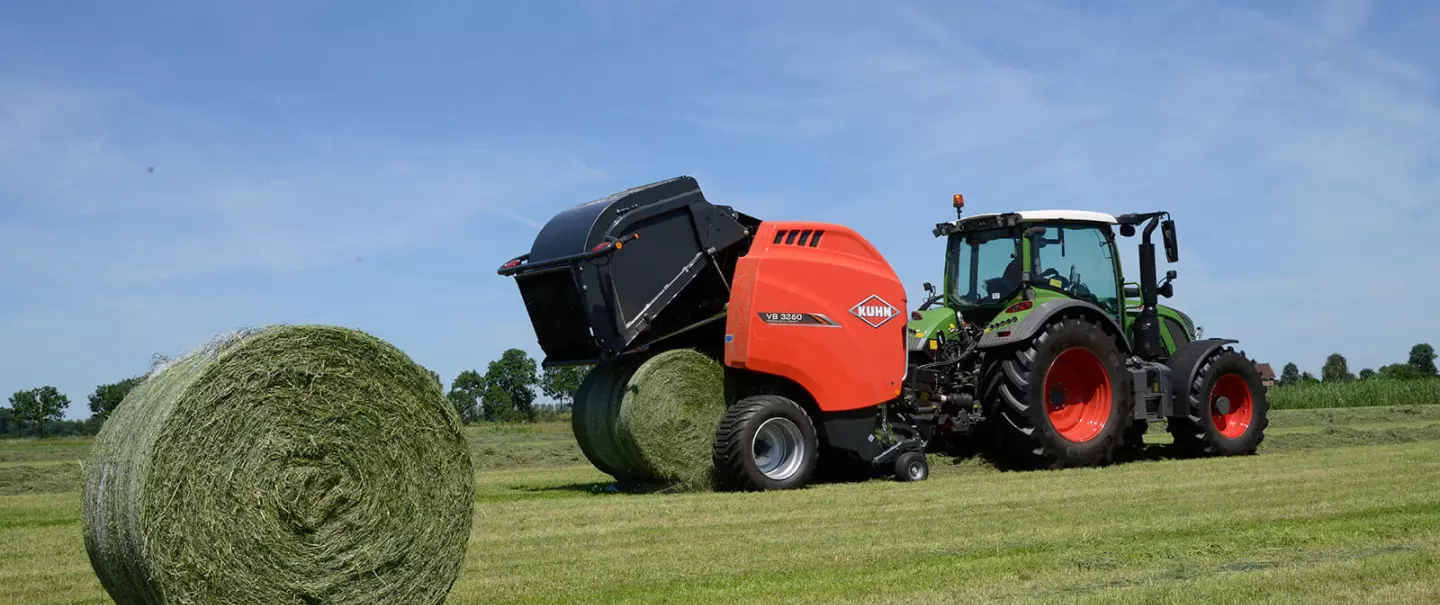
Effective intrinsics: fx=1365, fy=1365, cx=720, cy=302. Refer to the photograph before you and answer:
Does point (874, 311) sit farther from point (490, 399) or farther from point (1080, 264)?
point (490, 399)

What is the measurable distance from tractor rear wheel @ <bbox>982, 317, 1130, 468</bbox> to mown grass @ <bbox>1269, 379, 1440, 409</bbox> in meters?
18.0

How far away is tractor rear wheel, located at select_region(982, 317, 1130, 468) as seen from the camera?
39.6 ft

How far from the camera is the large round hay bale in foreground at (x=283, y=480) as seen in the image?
5.26 metres

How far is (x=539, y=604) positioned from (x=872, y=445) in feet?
21.0

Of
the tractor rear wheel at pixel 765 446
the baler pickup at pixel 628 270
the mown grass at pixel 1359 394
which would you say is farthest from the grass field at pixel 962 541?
the mown grass at pixel 1359 394

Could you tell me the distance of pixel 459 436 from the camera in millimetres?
6066

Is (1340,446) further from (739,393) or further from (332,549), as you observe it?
(332,549)

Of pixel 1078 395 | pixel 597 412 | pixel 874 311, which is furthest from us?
pixel 1078 395

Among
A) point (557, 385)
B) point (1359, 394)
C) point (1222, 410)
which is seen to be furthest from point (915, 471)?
point (557, 385)

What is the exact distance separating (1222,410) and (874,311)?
455 centimetres

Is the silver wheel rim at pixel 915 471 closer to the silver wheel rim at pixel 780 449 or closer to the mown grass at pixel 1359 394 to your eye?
the silver wheel rim at pixel 780 449

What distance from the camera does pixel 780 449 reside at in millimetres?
11070

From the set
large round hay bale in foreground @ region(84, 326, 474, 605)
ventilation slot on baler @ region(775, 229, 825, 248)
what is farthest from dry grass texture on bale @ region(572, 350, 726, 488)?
large round hay bale in foreground @ region(84, 326, 474, 605)

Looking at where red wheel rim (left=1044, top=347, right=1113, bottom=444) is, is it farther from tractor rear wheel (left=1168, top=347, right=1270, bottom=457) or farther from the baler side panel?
the baler side panel
